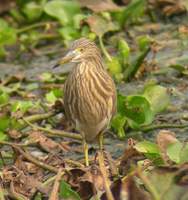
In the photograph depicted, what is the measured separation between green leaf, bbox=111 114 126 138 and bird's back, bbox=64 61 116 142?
0.82 ft

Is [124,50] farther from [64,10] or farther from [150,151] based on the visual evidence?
[150,151]

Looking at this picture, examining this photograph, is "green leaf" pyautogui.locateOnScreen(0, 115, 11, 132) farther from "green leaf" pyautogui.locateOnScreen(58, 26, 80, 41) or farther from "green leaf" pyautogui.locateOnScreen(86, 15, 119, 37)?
"green leaf" pyautogui.locateOnScreen(58, 26, 80, 41)

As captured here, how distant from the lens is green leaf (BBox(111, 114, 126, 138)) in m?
6.59

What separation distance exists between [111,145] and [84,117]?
1.68ft

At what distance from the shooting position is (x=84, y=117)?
20.7 feet

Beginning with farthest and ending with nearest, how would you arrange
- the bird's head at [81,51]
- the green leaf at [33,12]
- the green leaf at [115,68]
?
the green leaf at [33,12], the green leaf at [115,68], the bird's head at [81,51]

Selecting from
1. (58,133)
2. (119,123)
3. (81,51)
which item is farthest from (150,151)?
(58,133)

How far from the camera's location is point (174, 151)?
4.98m

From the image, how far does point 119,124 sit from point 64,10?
8.89ft

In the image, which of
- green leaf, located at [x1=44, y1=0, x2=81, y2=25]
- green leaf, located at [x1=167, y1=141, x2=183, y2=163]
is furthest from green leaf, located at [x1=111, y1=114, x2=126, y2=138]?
green leaf, located at [x1=44, y1=0, x2=81, y2=25]

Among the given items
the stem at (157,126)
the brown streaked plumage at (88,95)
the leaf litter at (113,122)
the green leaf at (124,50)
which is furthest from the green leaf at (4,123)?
the green leaf at (124,50)

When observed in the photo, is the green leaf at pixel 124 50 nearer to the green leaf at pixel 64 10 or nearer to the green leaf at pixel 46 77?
the green leaf at pixel 46 77

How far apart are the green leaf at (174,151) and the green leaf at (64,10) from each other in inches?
163

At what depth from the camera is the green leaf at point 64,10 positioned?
29.3 feet
